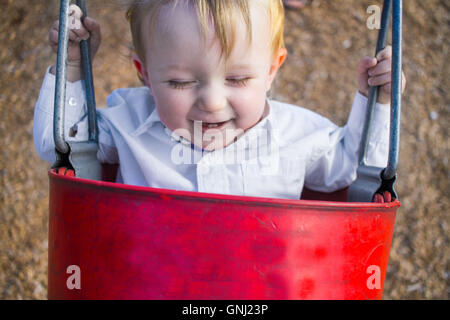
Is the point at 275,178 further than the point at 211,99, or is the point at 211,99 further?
the point at 275,178

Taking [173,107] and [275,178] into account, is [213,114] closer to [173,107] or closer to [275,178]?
[173,107]

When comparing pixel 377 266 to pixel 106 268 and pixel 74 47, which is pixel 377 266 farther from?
pixel 74 47

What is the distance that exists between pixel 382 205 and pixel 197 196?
243mm

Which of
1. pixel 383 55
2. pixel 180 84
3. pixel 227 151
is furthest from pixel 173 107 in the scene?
pixel 383 55

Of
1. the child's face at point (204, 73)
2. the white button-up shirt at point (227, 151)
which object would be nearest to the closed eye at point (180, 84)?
the child's face at point (204, 73)

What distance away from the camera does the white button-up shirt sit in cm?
79

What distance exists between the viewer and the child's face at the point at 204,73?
639 mm

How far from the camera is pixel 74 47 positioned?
29.1 inches

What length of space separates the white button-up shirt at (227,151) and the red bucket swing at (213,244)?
10.2 inches

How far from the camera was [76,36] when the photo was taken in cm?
71

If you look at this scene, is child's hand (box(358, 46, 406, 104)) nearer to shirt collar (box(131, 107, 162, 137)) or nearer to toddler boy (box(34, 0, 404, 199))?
toddler boy (box(34, 0, 404, 199))

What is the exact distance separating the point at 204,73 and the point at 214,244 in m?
0.27

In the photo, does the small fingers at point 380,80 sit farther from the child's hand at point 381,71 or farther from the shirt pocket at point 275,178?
the shirt pocket at point 275,178
